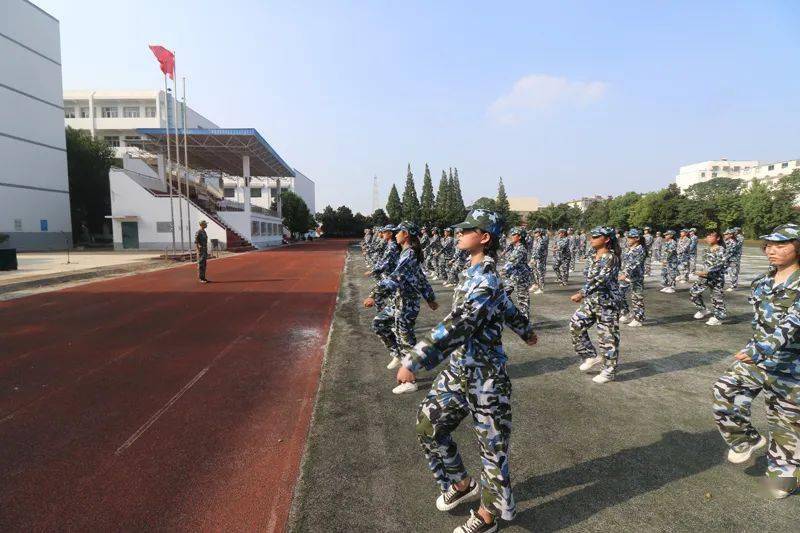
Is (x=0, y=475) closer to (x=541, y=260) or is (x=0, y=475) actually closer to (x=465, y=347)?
(x=465, y=347)

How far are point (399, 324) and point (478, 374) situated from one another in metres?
3.10

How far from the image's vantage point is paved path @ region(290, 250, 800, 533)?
2912 millimetres

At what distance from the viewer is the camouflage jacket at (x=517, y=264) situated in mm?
9188

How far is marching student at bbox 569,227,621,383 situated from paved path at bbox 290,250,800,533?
30 cm

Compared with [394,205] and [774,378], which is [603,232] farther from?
[394,205]

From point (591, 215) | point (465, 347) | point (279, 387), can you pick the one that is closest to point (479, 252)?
point (465, 347)

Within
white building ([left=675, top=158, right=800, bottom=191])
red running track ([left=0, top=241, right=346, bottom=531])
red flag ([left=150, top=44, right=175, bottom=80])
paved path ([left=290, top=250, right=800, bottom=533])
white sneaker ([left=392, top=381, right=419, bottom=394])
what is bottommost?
red running track ([left=0, top=241, right=346, bottom=531])

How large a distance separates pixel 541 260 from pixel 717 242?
5878 millimetres

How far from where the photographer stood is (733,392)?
3.50m

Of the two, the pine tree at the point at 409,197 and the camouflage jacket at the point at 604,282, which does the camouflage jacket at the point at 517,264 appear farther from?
the pine tree at the point at 409,197

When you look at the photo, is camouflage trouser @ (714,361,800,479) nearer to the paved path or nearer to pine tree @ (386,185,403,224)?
the paved path

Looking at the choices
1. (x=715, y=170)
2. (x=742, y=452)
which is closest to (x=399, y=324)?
(x=742, y=452)

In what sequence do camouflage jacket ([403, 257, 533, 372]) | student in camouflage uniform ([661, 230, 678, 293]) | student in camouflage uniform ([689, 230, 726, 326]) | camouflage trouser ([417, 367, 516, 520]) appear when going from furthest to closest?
student in camouflage uniform ([661, 230, 678, 293]) < student in camouflage uniform ([689, 230, 726, 326]) < camouflage trouser ([417, 367, 516, 520]) < camouflage jacket ([403, 257, 533, 372])

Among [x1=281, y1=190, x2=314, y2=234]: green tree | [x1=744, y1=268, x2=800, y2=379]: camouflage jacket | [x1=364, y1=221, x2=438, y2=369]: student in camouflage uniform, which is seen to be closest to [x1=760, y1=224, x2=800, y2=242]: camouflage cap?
[x1=744, y1=268, x2=800, y2=379]: camouflage jacket
